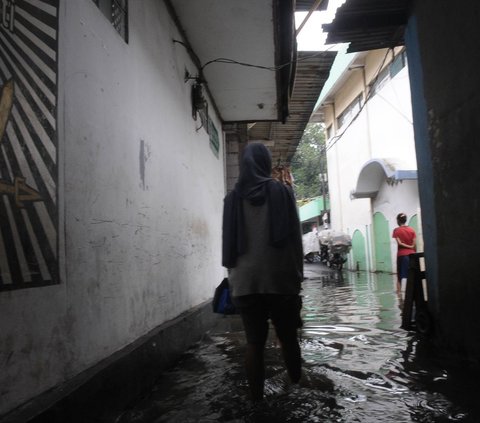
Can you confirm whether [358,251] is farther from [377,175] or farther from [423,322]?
[423,322]

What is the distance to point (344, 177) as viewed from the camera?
65.0 ft

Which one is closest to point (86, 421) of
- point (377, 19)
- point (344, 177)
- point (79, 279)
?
point (79, 279)

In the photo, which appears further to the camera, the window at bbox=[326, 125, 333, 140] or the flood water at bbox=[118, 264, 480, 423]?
the window at bbox=[326, 125, 333, 140]

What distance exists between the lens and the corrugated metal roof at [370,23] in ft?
14.1

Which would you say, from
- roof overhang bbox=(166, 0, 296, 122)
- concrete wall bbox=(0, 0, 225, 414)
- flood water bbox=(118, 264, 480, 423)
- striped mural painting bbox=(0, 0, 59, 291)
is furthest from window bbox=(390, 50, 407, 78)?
striped mural painting bbox=(0, 0, 59, 291)

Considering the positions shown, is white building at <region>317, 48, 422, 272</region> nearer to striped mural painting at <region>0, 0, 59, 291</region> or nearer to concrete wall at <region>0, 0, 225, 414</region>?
concrete wall at <region>0, 0, 225, 414</region>

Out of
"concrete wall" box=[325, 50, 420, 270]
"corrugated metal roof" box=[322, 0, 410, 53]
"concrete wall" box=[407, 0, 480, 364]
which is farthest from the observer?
"concrete wall" box=[325, 50, 420, 270]

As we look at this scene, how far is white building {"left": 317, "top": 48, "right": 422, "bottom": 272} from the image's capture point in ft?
41.6

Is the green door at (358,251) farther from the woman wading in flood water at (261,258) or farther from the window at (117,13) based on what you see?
the window at (117,13)

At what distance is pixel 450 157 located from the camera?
3436 millimetres

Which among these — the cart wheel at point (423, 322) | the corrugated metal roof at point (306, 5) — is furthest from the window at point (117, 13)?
the cart wheel at point (423, 322)

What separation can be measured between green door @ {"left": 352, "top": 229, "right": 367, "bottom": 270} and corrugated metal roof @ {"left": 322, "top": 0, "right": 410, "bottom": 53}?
44.2 ft

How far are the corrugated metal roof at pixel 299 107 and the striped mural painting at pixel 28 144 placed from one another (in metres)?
5.46

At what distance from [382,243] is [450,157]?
12.5m
